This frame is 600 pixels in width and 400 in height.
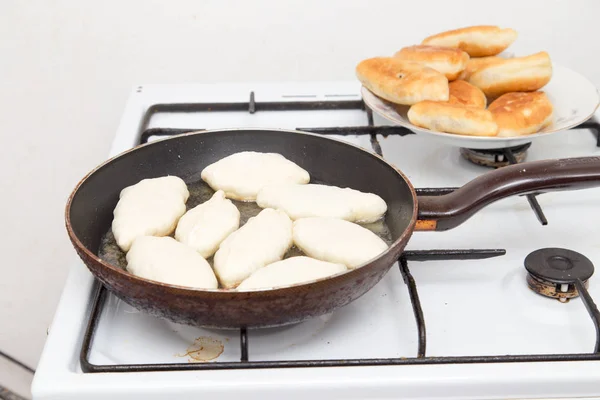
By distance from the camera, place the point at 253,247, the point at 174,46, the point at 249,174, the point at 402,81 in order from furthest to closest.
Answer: the point at 174,46, the point at 402,81, the point at 249,174, the point at 253,247

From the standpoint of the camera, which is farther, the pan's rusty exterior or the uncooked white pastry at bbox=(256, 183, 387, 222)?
the uncooked white pastry at bbox=(256, 183, 387, 222)

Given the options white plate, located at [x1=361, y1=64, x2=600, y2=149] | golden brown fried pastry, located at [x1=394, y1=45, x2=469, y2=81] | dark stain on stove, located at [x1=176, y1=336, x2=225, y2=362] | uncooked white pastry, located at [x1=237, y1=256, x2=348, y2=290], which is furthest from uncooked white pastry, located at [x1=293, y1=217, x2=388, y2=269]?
golden brown fried pastry, located at [x1=394, y1=45, x2=469, y2=81]

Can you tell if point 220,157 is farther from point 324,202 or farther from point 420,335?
point 420,335

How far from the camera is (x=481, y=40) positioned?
100cm

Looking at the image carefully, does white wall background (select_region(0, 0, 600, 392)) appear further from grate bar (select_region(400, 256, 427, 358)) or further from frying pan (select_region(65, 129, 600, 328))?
grate bar (select_region(400, 256, 427, 358))

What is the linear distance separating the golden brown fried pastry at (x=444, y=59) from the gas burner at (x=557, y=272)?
0.31 metres

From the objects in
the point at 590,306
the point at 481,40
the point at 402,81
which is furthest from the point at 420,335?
the point at 481,40

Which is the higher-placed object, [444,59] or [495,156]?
[444,59]

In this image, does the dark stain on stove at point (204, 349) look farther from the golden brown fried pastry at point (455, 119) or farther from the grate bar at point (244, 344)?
the golden brown fried pastry at point (455, 119)

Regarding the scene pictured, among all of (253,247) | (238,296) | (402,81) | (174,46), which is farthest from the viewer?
(174,46)

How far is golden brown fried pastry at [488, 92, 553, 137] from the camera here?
0.85 m

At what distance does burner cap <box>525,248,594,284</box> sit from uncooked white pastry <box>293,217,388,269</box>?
0.50 ft

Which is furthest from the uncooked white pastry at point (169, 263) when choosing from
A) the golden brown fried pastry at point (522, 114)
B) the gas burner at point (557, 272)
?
the golden brown fried pastry at point (522, 114)

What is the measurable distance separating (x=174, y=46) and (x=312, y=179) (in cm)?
60
